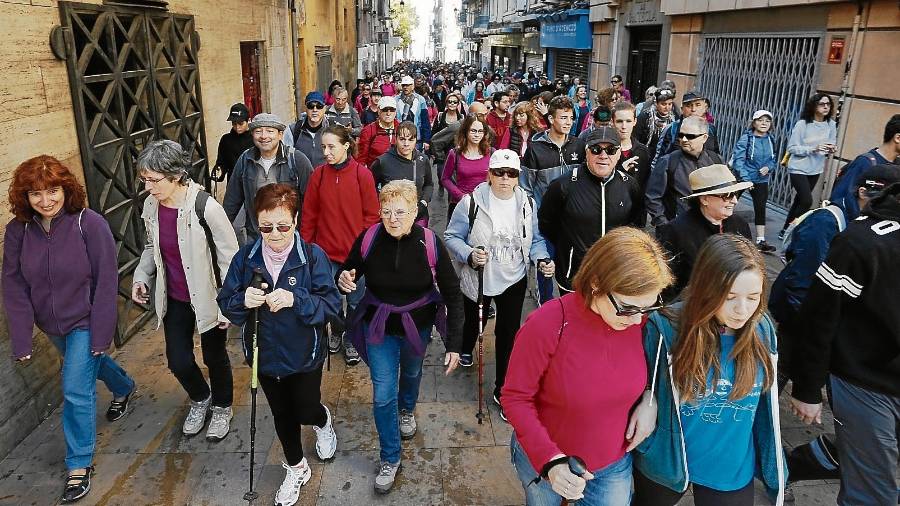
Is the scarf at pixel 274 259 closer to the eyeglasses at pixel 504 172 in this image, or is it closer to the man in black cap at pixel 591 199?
the eyeglasses at pixel 504 172

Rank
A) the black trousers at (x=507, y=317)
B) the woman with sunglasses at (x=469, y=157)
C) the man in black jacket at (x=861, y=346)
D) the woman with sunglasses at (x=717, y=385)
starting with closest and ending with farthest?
the woman with sunglasses at (x=717, y=385) → the man in black jacket at (x=861, y=346) → the black trousers at (x=507, y=317) → the woman with sunglasses at (x=469, y=157)

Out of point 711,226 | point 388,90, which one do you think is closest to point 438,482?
point 711,226

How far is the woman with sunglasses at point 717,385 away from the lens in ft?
7.48

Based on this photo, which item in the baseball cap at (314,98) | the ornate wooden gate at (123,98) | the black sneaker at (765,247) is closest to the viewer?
the ornate wooden gate at (123,98)

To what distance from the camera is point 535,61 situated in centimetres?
3175

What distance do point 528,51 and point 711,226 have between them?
107ft

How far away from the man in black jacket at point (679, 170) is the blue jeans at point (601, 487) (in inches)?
112

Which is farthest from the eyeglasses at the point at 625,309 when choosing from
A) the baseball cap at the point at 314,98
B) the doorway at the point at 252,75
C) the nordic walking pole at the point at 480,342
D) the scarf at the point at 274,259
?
the doorway at the point at 252,75

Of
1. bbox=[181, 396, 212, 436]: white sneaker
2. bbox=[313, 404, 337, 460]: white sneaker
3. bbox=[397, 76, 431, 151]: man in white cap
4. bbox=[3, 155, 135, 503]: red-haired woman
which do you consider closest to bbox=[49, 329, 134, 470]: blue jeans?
bbox=[3, 155, 135, 503]: red-haired woman

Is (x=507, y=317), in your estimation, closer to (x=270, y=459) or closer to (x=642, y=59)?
(x=270, y=459)

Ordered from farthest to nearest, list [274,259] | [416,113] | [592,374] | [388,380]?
[416,113], [388,380], [274,259], [592,374]

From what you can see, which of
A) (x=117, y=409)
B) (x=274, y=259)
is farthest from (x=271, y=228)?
(x=117, y=409)

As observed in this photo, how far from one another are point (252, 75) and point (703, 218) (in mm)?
10199

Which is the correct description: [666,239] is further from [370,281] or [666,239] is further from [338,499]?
[338,499]
